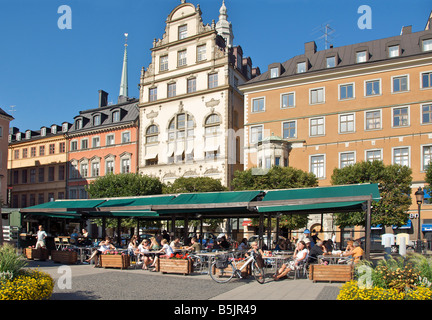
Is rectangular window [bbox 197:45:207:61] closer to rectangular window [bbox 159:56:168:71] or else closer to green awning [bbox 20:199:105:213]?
rectangular window [bbox 159:56:168:71]

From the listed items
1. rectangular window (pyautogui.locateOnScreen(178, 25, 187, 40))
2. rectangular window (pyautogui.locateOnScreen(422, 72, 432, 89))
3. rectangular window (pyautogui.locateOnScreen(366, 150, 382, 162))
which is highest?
rectangular window (pyautogui.locateOnScreen(178, 25, 187, 40))

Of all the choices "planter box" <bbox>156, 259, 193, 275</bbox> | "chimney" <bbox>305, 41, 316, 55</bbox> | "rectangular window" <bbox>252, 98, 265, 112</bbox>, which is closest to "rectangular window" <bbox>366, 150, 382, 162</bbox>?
"rectangular window" <bbox>252, 98, 265, 112</bbox>

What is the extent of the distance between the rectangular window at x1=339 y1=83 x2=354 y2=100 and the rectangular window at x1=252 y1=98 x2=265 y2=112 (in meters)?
7.44

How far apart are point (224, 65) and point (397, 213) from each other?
22.9 m

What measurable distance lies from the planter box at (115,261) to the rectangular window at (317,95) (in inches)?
1087

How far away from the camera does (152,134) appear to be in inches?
1890

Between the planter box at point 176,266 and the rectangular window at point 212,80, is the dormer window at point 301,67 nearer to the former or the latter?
the rectangular window at point 212,80

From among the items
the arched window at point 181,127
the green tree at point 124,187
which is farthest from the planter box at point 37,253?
the arched window at point 181,127

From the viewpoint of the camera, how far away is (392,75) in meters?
36.7

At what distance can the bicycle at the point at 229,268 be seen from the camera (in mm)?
13062

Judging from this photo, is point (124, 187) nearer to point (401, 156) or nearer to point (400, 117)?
point (401, 156)

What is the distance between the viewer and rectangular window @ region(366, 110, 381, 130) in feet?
120

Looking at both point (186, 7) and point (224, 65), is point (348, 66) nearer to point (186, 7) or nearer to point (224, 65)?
point (224, 65)
